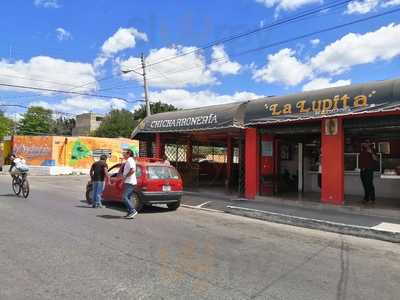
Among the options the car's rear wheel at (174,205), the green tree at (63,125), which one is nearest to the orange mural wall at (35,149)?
the car's rear wheel at (174,205)

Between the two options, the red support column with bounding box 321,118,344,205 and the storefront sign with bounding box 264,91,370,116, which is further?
the red support column with bounding box 321,118,344,205

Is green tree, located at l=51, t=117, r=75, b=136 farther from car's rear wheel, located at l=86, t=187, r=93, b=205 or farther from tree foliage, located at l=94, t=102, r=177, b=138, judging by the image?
car's rear wheel, located at l=86, t=187, r=93, b=205

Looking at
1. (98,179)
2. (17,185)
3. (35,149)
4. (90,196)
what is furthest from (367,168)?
(35,149)

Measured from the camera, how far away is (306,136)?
54.3 ft

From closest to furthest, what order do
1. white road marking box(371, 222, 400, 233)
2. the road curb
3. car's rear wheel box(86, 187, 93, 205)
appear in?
the road curb
white road marking box(371, 222, 400, 233)
car's rear wheel box(86, 187, 93, 205)

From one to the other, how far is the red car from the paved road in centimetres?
152

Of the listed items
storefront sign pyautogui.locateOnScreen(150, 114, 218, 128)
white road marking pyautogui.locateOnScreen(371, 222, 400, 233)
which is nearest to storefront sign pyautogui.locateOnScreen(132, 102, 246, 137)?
storefront sign pyautogui.locateOnScreen(150, 114, 218, 128)

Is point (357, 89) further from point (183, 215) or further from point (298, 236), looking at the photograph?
point (183, 215)

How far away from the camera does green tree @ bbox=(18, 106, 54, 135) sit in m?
92.4

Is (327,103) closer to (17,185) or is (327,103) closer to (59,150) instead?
(17,185)

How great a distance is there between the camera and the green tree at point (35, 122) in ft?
303

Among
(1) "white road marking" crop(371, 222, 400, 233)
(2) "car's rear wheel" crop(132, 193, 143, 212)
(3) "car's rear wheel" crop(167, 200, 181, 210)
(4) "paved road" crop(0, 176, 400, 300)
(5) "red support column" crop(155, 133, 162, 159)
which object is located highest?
(5) "red support column" crop(155, 133, 162, 159)

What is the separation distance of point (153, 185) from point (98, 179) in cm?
199

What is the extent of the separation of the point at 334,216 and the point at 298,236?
243cm
